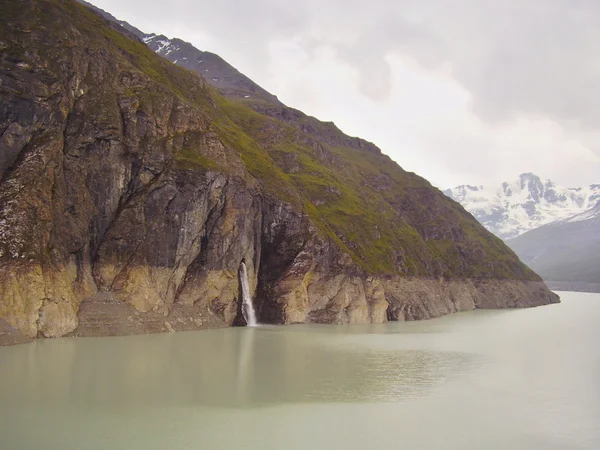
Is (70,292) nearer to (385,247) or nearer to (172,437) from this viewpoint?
(172,437)

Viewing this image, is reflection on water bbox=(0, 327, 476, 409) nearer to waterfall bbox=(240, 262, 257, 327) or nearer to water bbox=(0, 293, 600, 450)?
water bbox=(0, 293, 600, 450)

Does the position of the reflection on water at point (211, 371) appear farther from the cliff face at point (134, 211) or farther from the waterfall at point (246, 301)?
the waterfall at point (246, 301)

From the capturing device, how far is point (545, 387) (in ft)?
162

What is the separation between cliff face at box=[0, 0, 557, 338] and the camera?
6550cm

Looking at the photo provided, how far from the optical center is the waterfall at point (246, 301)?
92938 mm

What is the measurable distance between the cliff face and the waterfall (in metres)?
1.57

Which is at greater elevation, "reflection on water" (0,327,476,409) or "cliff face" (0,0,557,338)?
"cliff face" (0,0,557,338)

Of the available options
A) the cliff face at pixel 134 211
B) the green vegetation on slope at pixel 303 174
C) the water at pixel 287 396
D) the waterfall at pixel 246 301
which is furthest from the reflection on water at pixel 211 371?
the green vegetation on slope at pixel 303 174

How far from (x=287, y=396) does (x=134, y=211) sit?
45667 millimetres

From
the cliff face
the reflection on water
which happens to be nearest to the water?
the reflection on water

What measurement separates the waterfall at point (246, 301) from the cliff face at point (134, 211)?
5.16 ft

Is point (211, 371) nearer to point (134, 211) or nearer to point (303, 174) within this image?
point (134, 211)

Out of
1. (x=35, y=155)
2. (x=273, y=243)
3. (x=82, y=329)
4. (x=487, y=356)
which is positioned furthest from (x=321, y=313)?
(x=35, y=155)

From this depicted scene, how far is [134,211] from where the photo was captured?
260 feet
